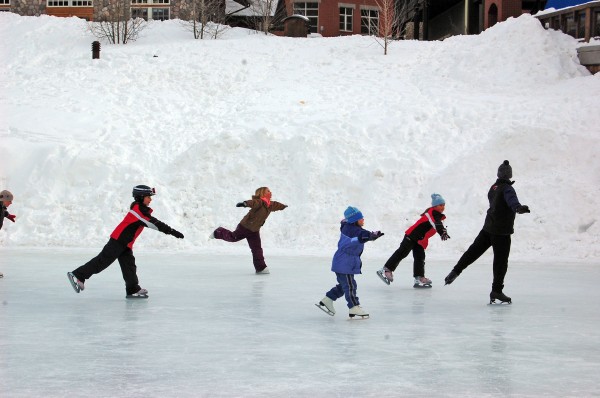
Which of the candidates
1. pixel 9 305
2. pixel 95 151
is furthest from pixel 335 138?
pixel 9 305

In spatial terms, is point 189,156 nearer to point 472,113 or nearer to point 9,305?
point 472,113

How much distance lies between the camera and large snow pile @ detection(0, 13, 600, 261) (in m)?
19.4

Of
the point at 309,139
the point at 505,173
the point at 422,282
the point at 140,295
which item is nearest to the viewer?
the point at 505,173

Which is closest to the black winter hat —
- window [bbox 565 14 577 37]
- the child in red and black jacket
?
the child in red and black jacket

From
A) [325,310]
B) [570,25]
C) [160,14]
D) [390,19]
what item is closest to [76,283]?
[325,310]

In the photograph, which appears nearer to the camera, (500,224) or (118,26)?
(500,224)

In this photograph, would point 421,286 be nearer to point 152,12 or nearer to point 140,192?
point 140,192

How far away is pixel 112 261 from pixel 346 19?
36102 mm

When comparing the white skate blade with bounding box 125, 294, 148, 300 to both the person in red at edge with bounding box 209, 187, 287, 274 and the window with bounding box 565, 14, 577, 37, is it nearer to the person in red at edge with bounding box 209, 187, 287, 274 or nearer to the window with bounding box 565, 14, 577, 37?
the person in red at edge with bounding box 209, 187, 287, 274

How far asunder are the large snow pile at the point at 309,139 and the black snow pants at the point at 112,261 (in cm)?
704

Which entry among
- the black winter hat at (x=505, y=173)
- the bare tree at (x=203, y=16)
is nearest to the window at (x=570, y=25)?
the bare tree at (x=203, y=16)

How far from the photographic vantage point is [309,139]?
74.3ft

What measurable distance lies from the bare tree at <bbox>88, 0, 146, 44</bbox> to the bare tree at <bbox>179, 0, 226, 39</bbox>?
2265 millimetres

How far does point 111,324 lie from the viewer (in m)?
9.23
